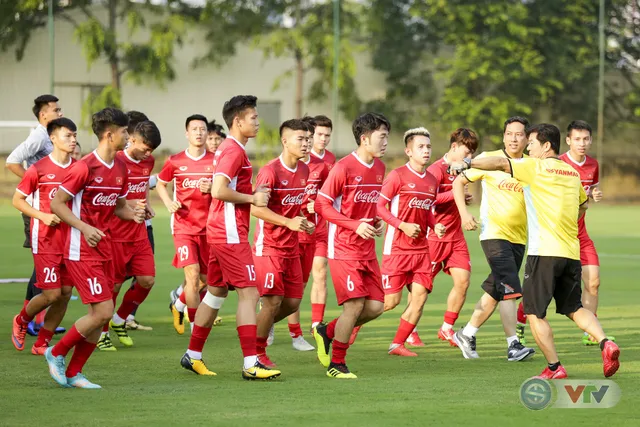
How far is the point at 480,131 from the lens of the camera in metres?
39.8

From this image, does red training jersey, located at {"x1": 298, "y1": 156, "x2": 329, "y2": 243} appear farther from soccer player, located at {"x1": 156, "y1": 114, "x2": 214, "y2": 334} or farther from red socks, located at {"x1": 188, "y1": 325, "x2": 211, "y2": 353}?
red socks, located at {"x1": 188, "y1": 325, "x2": 211, "y2": 353}

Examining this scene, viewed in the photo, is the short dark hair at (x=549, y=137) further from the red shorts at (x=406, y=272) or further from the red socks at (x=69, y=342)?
the red socks at (x=69, y=342)

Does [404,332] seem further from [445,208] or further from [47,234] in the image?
[47,234]

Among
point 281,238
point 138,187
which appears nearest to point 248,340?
point 281,238

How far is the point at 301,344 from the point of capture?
10.0 meters

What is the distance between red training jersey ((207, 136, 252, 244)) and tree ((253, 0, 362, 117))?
2885 cm

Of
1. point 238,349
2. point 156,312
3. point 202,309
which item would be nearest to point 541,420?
point 202,309

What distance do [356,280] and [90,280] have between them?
80.0 inches

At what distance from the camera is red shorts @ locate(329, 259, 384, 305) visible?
8.57 m

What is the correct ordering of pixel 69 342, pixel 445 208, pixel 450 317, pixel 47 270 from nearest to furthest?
pixel 69 342 → pixel 47 270 → pixel 450 317 → pixel 445 208

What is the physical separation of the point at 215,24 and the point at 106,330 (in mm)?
29126

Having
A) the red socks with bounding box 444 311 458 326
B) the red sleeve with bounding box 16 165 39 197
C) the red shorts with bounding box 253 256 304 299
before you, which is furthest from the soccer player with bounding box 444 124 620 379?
the red sleeve with bounding box 16 165 39 197

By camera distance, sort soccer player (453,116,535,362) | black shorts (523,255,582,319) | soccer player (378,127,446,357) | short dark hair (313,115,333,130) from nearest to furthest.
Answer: black shorts (523,255,582,319) < soccer player (453,116,535,362) < soccer player (378,127,446,357) < short dark hair (313,115,333,130)

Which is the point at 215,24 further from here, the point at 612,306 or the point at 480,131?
the point at 612,306
